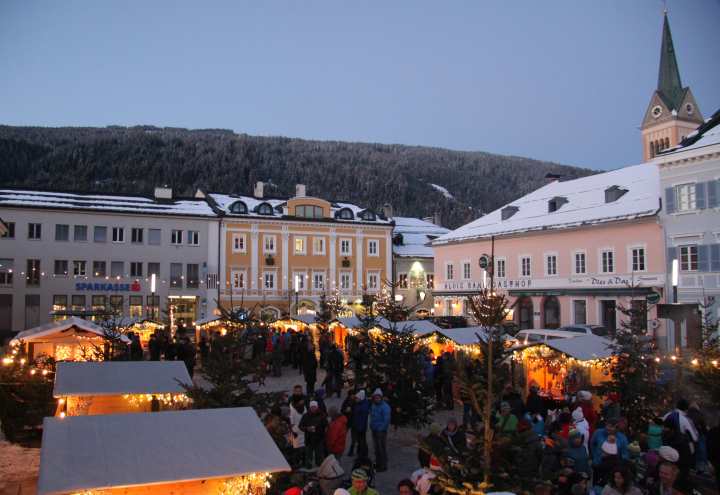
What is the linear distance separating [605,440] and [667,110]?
56.8 metres

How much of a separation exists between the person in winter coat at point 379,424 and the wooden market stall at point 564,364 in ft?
18.5

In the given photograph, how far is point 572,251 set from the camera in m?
38.2

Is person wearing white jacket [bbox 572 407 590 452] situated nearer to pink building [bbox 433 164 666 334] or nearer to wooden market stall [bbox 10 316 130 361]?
wooden market stall [bbox 10 316 130 361]

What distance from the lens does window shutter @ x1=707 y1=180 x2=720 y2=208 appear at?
29516mm

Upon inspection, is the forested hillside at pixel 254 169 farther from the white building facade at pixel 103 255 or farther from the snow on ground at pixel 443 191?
the white building facade at pixel 103 255

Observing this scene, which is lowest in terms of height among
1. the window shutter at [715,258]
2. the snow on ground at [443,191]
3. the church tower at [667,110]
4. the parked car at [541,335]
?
the parked car at [541,335]

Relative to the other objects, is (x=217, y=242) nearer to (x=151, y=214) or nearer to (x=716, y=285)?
(x=151, y=214)

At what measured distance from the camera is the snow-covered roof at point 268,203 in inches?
1959

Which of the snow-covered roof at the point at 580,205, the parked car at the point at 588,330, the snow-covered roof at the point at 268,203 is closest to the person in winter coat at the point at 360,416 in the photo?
the parked car at the point at 588,330

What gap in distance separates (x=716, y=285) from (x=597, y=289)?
7.31 meters

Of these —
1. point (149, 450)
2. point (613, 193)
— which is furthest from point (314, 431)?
point (613, 193)

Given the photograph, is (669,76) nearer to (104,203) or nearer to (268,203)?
(268,203)

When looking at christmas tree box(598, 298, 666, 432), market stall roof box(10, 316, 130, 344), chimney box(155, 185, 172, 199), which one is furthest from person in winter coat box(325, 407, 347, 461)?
chimney box(155, 185, 172, 199)

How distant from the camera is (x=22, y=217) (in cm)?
4300
